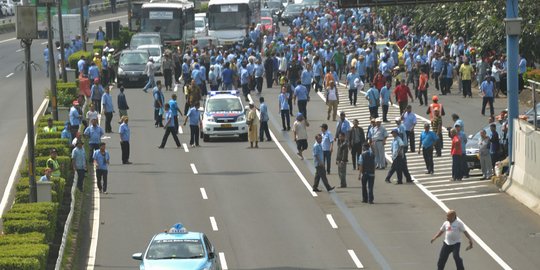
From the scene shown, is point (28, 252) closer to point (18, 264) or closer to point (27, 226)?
point (18, 264)

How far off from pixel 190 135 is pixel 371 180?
43.4ft

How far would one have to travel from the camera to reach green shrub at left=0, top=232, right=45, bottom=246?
90.1 ft

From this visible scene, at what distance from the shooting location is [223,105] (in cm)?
4766

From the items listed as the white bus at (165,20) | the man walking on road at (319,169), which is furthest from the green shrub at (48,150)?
the white bus at (165,20)

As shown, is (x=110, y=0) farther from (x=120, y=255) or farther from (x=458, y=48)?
(x=120, y=255)

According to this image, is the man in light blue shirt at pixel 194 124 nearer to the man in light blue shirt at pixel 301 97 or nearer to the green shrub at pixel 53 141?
the man in light blue shirt at pixel 301 97

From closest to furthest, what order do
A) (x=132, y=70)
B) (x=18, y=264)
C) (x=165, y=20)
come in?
(x=18, y=264), (x=132, y=70), (x=165, y=20)

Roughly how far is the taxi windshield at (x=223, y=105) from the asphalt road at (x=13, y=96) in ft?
20.9

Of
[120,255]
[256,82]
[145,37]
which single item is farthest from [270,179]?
[145,37]

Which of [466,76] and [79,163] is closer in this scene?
[79,163]

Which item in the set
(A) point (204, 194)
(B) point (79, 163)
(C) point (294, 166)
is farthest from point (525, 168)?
(B) point (79, 163)

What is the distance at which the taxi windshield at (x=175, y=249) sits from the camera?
26969mm

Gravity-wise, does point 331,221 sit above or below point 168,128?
below

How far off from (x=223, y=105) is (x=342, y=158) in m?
9.46
